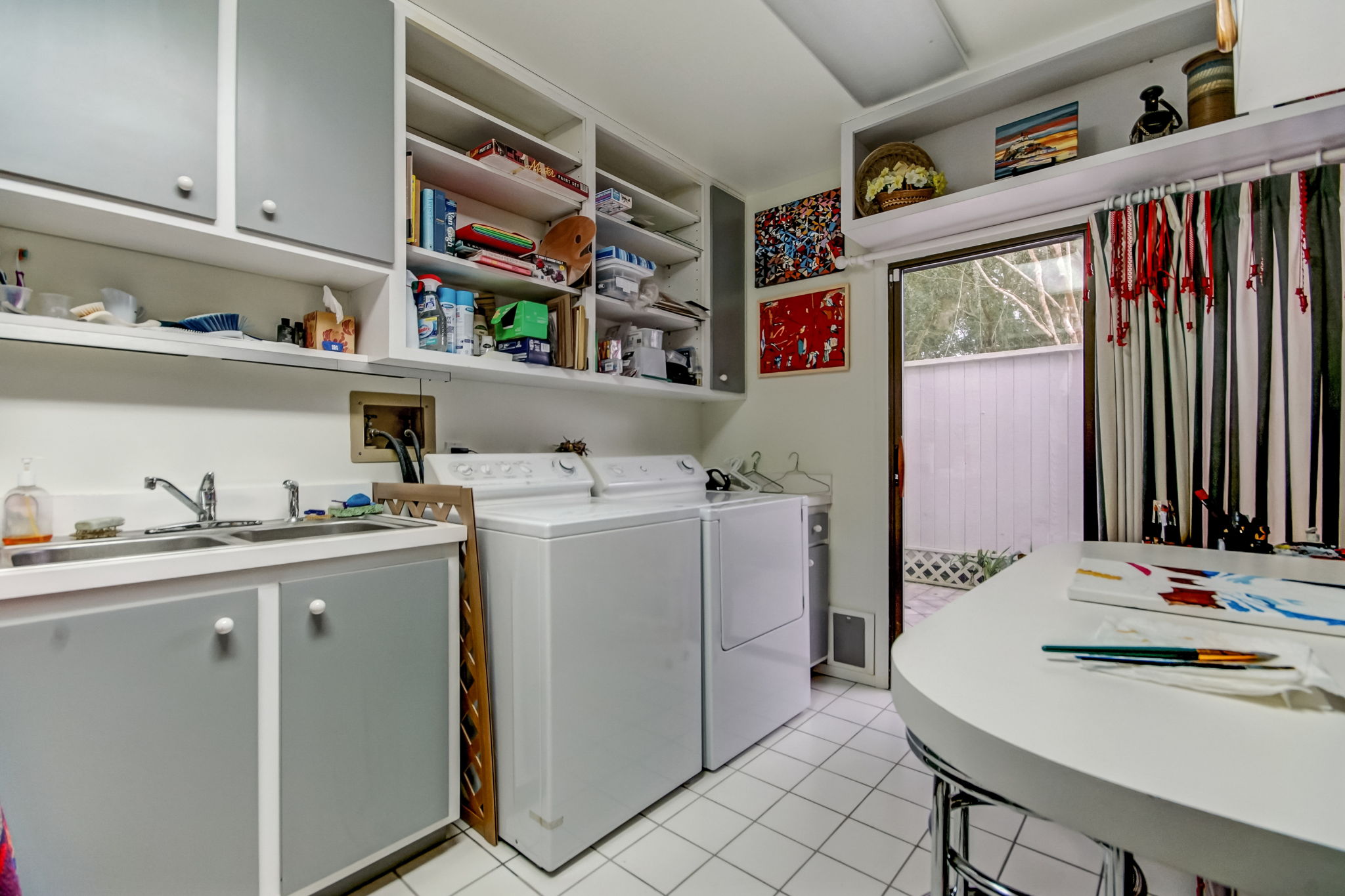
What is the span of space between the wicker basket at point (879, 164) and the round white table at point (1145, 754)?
7.10 feet

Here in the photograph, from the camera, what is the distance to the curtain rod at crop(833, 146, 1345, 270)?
182 cm

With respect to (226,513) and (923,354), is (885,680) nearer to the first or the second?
(923,354)

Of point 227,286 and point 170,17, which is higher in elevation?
point 170,17

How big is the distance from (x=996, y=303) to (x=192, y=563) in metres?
3.54

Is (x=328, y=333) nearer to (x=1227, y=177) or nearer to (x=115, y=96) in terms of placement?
(x=115, y=96)

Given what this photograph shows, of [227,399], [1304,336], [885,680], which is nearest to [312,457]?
[227,399]

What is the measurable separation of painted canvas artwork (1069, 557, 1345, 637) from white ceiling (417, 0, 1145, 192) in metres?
1.84

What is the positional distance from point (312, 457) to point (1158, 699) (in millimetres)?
2146

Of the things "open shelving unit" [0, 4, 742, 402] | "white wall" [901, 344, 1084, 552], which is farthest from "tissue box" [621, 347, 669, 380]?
"white wall" [901, 344, 1084, 552]

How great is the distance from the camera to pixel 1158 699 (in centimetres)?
65

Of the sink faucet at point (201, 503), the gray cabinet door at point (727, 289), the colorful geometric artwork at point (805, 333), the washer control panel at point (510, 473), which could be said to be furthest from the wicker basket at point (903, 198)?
the sink faucet at point (201, 503)

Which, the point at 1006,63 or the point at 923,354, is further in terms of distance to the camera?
the point at 923,354

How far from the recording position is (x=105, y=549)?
141cm

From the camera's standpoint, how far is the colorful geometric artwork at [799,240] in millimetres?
2990
